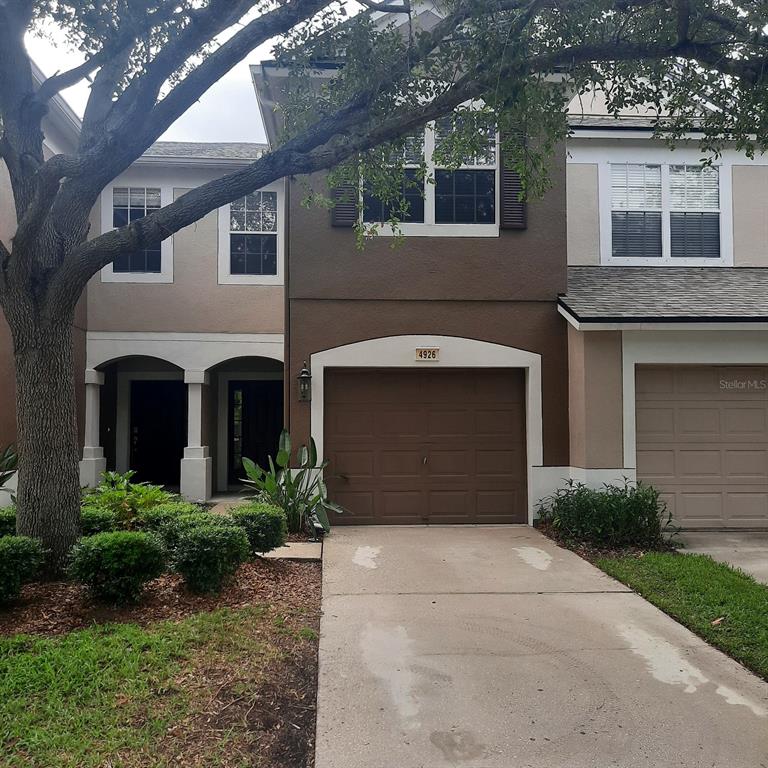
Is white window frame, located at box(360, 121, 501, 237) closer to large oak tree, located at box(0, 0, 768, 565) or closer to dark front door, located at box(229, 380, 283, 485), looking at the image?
large oak tree, located at box(0, 0, 768, 565)

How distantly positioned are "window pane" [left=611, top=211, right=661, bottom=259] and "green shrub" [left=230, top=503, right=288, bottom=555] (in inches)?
300

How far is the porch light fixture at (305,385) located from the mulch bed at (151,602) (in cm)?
326

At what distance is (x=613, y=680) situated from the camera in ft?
14.5

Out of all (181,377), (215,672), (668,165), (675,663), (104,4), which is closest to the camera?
(215,672)

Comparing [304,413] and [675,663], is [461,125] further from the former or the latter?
[675,663]

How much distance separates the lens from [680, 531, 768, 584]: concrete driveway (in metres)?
7.48

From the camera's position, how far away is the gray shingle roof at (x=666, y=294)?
9023mm

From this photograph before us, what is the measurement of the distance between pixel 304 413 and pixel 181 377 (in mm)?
6103

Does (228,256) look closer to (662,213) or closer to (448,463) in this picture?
(448,463)

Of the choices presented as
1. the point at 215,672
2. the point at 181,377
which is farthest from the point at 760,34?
the point at 181,377

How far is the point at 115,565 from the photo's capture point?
5340 mm

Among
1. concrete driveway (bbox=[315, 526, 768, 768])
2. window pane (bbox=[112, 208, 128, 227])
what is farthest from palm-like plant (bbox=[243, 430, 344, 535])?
window pane (bbox=[112, 208, 128, 227])

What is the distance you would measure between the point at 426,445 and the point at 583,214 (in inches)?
194

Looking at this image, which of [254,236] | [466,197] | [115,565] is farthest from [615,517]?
[254,236]
